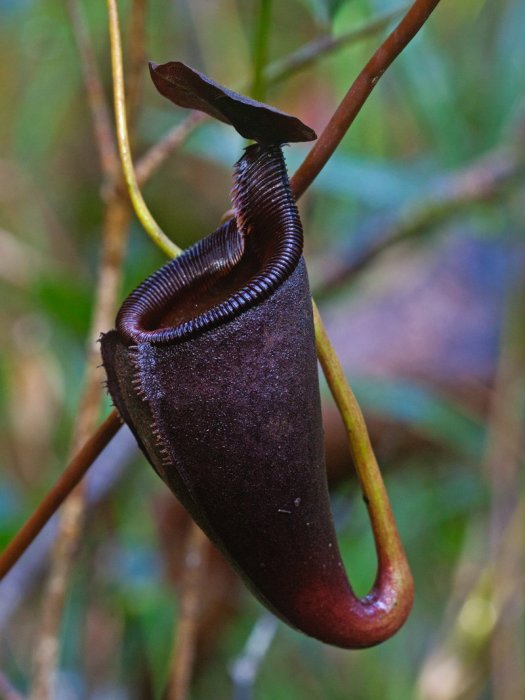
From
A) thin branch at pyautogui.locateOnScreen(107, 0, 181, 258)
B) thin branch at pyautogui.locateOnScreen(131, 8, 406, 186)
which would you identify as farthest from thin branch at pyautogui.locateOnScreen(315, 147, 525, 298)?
thin branch at pyautogui.locateOnScreen(107, 0, 181, 258)

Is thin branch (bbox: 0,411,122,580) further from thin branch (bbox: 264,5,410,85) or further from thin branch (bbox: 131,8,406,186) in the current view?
thin branch (bbox: 264,5,410,85)

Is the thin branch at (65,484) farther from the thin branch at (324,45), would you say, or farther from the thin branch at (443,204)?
the thin branch at (443,204)

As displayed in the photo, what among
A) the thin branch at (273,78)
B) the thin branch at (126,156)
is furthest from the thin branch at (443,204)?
the thin branch at (126,156)

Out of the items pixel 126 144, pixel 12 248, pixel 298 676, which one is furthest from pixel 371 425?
pixel 126 144

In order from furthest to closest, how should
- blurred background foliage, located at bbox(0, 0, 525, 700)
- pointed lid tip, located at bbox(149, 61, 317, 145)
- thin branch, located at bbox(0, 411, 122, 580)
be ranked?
blurred background foliage, located at bbox(0, 0, 525, 700) → thin branch, located at bbox(0, 411, 122, 580) → pointed lid tip, located at bbox(149, 61, 317, 145)

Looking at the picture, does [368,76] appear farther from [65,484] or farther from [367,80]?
[65,484]

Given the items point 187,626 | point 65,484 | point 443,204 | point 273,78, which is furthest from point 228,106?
point 443,204
